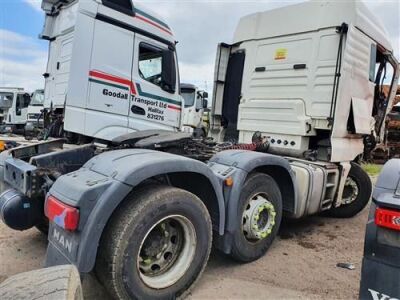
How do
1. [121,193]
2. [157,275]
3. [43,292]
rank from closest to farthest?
[43,292], [121,193], [157,275]

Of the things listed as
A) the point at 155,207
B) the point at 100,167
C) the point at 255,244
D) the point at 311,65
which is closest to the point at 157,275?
the point at 155,207

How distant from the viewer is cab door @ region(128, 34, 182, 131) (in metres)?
4.89

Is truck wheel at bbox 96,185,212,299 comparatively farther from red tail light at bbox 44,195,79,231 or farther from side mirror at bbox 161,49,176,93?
side mirror at bbox 161,49,176,93

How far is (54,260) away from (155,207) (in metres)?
0.81

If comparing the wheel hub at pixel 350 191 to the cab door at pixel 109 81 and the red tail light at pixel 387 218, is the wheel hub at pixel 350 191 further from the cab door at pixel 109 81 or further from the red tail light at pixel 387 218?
the red tail light at pixel 387 218

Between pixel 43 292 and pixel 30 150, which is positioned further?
pixel 30 150

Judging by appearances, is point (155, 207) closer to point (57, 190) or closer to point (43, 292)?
point (57, 190)

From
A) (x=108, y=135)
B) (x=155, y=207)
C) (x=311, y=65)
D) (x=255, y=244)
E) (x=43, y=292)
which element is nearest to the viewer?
(x=43, y=292)

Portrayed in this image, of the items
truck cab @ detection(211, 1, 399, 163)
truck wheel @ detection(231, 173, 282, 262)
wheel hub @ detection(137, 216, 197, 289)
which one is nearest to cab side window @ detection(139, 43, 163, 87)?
truck cab @ detection(211, 1, 399, 163)

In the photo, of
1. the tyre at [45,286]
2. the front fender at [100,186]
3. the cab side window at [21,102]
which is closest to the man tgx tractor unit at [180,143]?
the front fender at [100,186]

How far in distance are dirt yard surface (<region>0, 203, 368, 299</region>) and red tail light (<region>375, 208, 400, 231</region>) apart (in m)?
1.47

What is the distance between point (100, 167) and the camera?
288 centimetres

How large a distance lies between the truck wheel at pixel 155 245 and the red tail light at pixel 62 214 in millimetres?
301

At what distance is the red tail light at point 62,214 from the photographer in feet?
8.05
